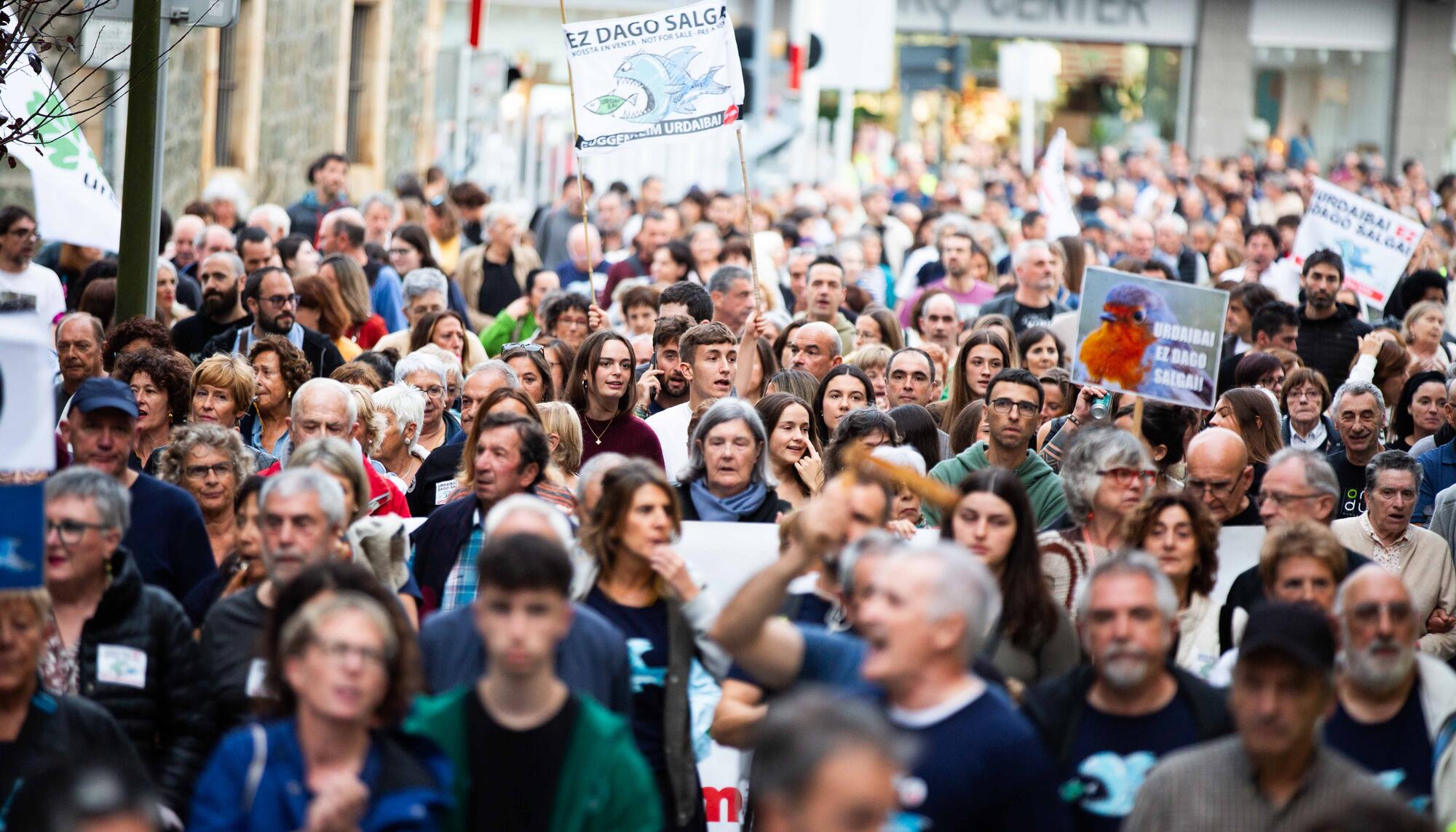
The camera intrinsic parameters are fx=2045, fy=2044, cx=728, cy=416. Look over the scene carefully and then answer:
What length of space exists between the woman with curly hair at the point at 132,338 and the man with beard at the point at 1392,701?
5756 mm

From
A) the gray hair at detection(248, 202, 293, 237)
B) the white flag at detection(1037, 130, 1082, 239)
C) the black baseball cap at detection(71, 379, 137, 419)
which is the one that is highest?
the white flag at detection(1037, 130, 1082, 239)

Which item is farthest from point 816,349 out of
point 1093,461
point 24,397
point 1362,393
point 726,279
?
point 24,397

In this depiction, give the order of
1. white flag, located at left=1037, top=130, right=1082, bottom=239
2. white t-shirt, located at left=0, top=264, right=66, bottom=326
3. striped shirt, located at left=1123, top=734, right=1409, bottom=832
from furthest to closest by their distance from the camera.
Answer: white flag, located at left=1037, top=130, right=1082, bottom=239 < white t-shirt, located at left=0, top=264, right=66, bottom=326 < striped shirt, located at left=1123, top=734, right=1409, bottom=832

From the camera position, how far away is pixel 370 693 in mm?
4387

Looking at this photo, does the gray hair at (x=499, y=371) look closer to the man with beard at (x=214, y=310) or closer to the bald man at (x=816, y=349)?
the bald man at (x=816, y=349)

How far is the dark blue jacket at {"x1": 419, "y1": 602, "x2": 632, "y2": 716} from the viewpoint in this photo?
498 centimetres

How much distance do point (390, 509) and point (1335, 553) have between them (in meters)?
3.61

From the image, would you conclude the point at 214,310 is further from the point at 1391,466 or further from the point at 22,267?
the point at 1391,466

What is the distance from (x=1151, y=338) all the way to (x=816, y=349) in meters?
2.25

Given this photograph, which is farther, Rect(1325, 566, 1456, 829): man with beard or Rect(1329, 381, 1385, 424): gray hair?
Rect(1329, 381, 1385, 424): gray hair

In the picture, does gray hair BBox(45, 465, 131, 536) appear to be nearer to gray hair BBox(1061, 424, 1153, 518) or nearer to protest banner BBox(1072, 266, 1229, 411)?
gray hair BBox(1061, 424, 1153, 518)

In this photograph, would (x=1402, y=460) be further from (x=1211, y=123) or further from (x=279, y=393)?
(x=1211, y=123)

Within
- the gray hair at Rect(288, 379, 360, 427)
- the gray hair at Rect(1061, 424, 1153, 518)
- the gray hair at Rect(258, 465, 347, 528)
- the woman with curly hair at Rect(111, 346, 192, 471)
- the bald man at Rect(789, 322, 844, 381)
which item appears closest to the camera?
the gray hair at Rect(258, 465, 347, 528)

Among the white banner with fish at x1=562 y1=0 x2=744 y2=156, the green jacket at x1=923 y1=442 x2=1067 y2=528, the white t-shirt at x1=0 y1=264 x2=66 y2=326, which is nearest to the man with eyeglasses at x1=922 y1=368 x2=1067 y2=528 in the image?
the green jacket at x1=923 y1=442 x2=1067 y2=528
